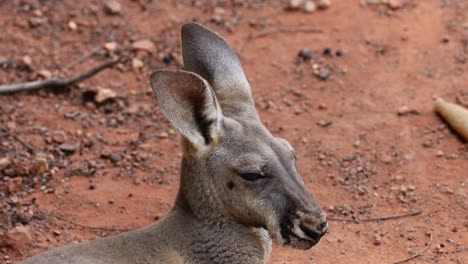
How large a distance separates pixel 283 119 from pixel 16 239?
9.37ft

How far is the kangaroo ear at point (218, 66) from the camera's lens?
6070mm

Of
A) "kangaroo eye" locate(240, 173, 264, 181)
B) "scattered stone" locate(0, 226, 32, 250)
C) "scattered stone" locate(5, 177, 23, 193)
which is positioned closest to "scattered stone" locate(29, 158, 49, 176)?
"scattered stone" locate(5, 177, 23, 193)

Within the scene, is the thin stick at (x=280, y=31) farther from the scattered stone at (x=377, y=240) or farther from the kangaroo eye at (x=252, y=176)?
the kangaroo eye at (x=252, y=176)

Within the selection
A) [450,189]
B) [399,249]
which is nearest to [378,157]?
[450,189]

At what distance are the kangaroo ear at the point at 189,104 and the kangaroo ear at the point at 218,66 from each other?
1.38ft

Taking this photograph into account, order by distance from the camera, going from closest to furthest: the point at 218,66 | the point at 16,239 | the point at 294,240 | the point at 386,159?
the point at 294,240, the point at 218,66, the point at 16,239, the point at 386,159

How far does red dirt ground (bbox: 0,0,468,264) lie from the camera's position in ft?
23.2

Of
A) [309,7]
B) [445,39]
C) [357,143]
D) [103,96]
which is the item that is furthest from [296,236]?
[309,7]

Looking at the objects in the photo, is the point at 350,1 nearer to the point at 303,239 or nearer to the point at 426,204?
the point at 426,204

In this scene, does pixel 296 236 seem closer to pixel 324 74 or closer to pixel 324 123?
pixel 324 123

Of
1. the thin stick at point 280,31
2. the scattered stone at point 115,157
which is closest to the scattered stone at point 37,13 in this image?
the thin stick at point 280,31

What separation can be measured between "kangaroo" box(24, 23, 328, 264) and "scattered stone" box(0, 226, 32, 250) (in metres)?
1.17

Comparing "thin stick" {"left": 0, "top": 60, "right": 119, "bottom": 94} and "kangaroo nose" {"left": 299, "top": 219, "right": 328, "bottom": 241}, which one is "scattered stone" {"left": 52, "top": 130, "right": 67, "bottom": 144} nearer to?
"thin stick" {"left": 0, "top": 60, "right": 119, "bottom": 94}

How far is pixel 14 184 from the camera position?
24.1 feet
